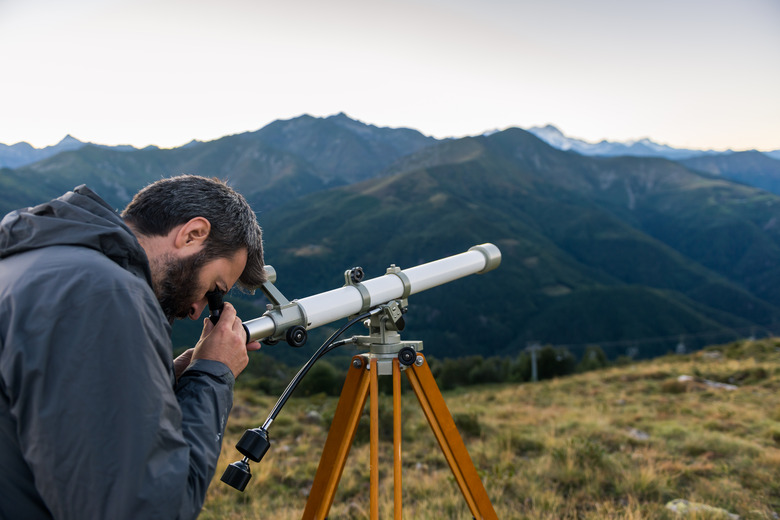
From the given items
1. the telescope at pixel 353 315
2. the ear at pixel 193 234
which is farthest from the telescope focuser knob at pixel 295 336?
the ear at pixel 193 234

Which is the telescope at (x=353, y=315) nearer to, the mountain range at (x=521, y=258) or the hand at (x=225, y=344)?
the hand at (x=225, y=344)

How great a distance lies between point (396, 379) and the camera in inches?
86.0

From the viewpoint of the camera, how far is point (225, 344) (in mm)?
1555

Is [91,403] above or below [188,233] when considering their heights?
below

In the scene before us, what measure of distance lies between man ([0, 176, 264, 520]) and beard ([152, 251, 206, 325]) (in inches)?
7.5

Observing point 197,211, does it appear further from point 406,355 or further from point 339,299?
point 406,355

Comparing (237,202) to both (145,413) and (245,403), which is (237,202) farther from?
(245,403)

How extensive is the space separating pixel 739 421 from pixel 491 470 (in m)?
3.66

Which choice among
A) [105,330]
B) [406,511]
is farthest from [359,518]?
[105,330]

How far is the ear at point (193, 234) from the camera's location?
151 cm

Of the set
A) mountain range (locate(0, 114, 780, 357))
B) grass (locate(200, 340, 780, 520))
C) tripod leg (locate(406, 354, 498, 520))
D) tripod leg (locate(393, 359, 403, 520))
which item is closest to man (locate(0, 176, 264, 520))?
tripod leg (locate(393, 359, 403, 520))

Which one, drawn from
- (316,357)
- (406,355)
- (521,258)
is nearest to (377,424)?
(406,355)

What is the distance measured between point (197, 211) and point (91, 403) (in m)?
0.66

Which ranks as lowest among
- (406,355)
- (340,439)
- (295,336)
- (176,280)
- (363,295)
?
(340,439)
